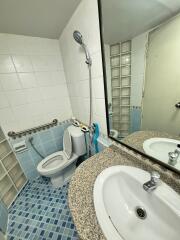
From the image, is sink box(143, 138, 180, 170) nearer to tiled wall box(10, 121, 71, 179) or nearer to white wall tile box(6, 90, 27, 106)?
tiled wall box(10, 121, 71, 179)

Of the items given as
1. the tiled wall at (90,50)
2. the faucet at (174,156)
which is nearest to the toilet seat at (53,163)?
the tiled wall at (90,50)

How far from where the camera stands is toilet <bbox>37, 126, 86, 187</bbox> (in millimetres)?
1457

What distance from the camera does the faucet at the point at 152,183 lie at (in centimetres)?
54

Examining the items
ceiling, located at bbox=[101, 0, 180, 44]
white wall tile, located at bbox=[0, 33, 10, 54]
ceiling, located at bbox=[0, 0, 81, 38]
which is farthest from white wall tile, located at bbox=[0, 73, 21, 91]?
ceiling, located at bbox=[101, 0, 180, 44]

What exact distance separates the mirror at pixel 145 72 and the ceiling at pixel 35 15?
441 mm

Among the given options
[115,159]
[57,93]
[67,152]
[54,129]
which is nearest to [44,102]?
[57,93]

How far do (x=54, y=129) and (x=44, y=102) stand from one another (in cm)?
46

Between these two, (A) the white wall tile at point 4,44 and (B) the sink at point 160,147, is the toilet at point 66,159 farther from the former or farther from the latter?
(A) the white wall tile at point 4,44

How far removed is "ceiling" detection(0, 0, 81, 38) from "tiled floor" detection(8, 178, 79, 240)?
6.64ft

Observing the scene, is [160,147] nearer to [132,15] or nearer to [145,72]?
[145,72]

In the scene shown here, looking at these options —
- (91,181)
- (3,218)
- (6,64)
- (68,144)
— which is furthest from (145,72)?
(3,218)

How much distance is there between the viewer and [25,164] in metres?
1.68

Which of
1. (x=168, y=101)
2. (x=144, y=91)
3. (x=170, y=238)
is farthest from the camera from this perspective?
(x=144, y=91)

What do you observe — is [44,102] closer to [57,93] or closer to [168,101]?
[57,93]
